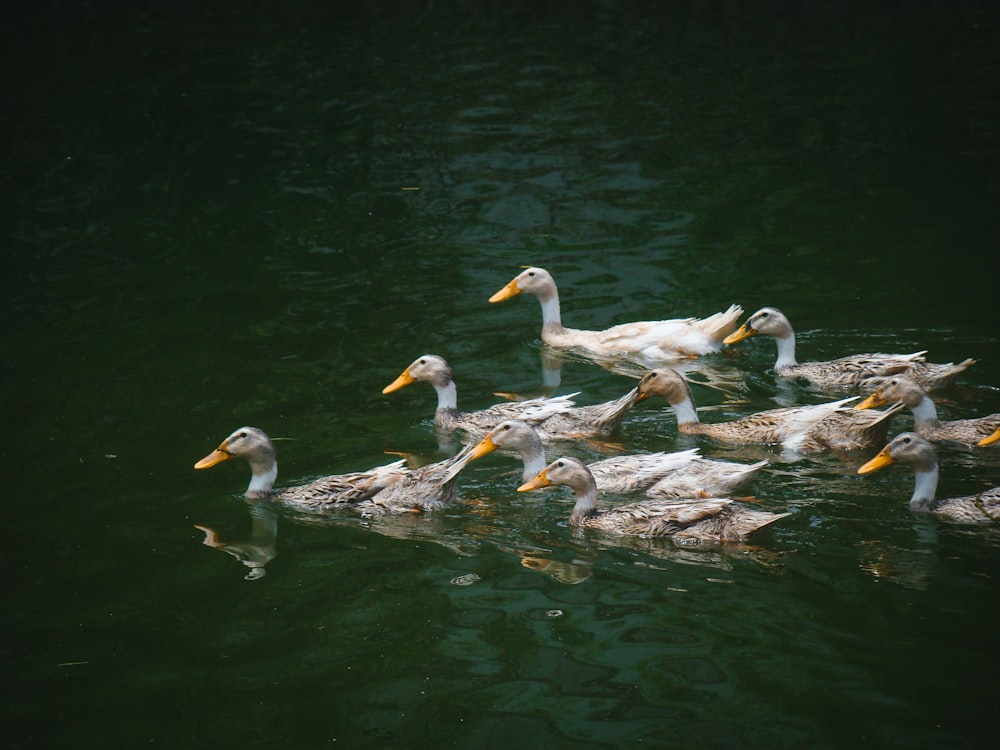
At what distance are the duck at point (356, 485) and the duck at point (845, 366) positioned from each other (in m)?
3.39

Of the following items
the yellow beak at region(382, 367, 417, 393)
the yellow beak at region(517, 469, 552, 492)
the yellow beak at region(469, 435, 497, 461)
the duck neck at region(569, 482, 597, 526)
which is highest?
the yellow beak at region(382, 367, 417, 393)

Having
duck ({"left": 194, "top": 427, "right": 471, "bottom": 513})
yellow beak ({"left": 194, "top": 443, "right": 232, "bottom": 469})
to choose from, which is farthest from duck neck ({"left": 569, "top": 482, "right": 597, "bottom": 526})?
yellow beak ({"left": 194, "top": 443, "right": 232, "bottom": 469})

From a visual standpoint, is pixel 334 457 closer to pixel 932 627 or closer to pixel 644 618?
pixel 644 618

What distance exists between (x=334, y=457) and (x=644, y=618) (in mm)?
3341

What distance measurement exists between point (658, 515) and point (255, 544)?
262 centimetres

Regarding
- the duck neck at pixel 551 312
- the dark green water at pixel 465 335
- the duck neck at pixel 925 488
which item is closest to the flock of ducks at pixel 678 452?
the duck neck at pixel 925 488

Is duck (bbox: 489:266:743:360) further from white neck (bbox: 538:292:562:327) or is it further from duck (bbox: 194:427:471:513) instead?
duck (bbox: 194:427:471:513)

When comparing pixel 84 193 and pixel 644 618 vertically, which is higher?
pixel 84 193

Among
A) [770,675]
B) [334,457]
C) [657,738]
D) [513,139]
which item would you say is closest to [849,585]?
[770,675]

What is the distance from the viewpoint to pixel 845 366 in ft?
34.2

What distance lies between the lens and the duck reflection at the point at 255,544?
7.88m

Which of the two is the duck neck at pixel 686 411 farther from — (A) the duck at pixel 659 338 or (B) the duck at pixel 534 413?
(A) the duck at pixel 659 338

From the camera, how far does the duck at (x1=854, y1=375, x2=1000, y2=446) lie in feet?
29.8

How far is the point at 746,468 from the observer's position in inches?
331
